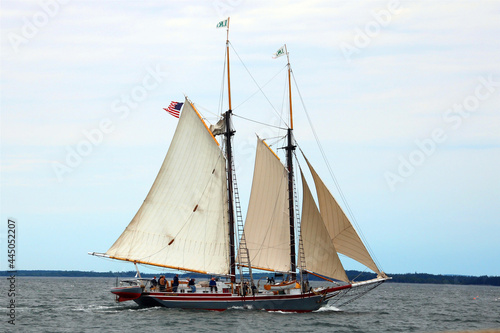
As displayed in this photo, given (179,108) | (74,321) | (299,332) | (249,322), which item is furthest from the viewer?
(179,108)

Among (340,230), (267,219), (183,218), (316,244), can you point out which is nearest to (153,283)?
(183,218)

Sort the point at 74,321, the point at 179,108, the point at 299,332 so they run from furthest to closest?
the point at 179,108 → the point at 74,321 → the point at 299,332

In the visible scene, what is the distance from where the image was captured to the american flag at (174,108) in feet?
178

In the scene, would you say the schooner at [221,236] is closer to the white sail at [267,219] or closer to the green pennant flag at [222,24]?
the white sail at [267,219]

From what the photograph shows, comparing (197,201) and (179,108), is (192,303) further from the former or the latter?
(179,108)

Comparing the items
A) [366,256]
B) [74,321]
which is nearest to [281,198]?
[366,256]

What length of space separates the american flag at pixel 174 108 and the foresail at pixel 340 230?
1155 centimetres

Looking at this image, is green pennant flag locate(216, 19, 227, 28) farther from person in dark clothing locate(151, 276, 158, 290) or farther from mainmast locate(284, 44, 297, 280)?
person in dark clothing locate(151, 276, 158, 290)

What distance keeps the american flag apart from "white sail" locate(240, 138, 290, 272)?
638cm

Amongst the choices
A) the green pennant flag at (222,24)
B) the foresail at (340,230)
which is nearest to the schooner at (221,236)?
the foresail at (340,230)

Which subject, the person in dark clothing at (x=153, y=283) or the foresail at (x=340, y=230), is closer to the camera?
the foresail at (x=340, y=230)

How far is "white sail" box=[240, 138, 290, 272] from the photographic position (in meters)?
53.7

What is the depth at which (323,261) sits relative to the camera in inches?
2076

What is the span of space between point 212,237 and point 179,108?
996 cm
